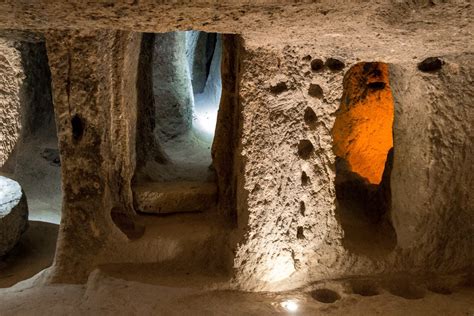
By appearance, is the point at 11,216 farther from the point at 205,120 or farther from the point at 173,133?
the point at 205,120

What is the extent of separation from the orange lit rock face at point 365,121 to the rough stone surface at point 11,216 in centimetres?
299

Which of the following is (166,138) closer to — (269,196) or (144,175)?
(144,175)

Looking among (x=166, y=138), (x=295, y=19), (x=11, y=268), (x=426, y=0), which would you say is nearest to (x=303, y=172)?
(x=295, y=19)

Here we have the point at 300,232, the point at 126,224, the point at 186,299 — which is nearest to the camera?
the point at 186,299

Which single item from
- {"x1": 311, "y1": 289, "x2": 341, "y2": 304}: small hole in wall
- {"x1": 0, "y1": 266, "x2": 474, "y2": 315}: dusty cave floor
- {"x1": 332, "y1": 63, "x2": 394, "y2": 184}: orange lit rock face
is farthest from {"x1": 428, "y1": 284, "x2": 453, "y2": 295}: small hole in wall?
{"x1": 332, "y1": 63, "x2": 394, "y2": 184}: orange lit rock face

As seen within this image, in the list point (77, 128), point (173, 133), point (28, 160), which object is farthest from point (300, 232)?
point (28, 160)

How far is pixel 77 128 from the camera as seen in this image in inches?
108

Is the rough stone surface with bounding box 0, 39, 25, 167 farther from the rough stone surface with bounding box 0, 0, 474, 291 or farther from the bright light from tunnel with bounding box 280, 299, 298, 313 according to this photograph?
the bright light from tunnel with bounding box 280, 299, 298, 313

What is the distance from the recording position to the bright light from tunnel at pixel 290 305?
8.51 ft

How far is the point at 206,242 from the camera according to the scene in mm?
2949

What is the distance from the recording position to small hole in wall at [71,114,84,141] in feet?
8.89

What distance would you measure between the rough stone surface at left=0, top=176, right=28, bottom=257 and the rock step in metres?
1.29

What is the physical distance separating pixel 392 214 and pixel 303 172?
759 mm

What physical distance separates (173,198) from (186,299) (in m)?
0.86
